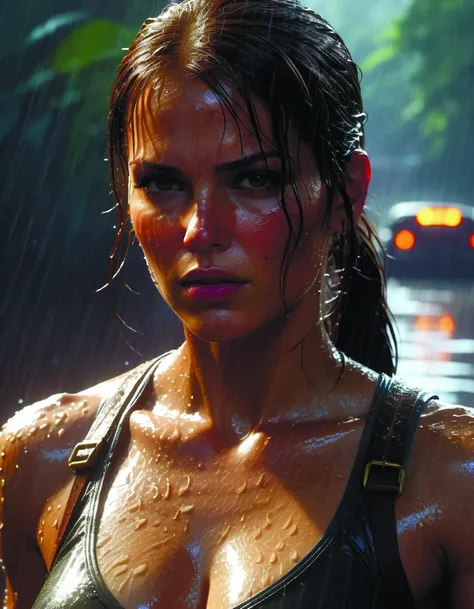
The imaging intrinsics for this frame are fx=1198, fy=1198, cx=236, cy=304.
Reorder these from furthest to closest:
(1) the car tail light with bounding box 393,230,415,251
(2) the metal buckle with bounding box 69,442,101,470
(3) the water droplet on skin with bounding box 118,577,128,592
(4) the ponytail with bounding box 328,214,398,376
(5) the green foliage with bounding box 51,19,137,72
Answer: (1) the car tail light with bounding box 393,230,415,251 < (5) the green foliage with bounding box 51,19,137,72 < (4) the ponytail with bounding box 328,214,398,376 < (2) the metal buckle with bounding box 69,442,101,470 < (3) the water droplet on skin with bounding box 118,577,128,592

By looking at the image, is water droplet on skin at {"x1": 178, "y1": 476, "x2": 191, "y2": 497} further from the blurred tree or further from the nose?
the blurred tree

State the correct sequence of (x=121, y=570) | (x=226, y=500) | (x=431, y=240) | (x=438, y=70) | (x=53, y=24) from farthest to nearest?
(x=438, y=70)
(x=431, y=240)
(x=53, y=24)
(x=226, y=500)
(x=121, y=570)

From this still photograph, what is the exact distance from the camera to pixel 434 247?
1538 cm

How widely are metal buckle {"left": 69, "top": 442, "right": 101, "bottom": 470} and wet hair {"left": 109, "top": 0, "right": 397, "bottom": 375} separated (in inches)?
14.2

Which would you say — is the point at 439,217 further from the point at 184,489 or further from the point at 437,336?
the point at 184,489

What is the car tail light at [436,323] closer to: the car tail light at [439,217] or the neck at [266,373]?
the car tail light at [439,217]

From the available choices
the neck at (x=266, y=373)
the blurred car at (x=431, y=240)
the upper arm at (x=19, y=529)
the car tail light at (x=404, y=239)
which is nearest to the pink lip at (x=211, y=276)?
the neck at (x=266, y=373)

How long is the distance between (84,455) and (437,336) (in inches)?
321

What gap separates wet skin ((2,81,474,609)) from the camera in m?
2.03

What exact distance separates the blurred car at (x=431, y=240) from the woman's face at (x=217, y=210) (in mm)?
12741

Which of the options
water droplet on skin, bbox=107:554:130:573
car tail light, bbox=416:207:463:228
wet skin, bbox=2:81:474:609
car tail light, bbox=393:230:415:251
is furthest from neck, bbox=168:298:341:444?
car tail light, bbox=393:230:415:251

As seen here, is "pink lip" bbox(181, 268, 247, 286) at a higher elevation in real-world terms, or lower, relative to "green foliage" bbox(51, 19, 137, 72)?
lower

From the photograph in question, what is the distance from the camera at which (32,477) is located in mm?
2367

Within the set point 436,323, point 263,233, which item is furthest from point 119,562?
point 436,323
